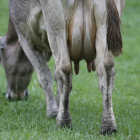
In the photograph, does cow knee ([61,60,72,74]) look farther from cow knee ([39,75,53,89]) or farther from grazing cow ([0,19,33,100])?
grazing cow ([0,19,33,100])

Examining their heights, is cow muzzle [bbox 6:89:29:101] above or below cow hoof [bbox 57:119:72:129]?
below

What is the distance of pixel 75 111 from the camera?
6637mm

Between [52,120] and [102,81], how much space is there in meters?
1.36

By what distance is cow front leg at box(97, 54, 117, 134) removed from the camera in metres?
4.61

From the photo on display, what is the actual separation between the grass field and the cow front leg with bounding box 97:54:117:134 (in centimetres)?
12

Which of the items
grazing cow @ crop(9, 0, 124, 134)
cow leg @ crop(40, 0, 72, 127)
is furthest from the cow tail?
cow leg @ crop(40, 0, 72, 127)

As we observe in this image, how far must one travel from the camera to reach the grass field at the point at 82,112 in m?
4.52

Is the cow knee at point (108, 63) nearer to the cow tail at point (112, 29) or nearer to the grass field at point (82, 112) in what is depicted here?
the cow tail at point (112, 29)

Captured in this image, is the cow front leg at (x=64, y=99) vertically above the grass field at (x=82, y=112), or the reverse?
the cow front leg at (x=64, y=99)

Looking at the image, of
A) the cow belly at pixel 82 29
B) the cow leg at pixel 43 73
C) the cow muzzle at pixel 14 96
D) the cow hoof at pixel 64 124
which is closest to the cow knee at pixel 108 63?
the cow belly at pixel 82 29

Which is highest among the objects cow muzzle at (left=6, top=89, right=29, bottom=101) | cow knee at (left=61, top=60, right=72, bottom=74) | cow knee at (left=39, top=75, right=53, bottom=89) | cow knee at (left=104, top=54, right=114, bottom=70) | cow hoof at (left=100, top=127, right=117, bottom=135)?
cow knee at (left=104, top=54, right=114, bottom=70)

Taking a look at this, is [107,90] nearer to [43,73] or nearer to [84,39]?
[84,39]

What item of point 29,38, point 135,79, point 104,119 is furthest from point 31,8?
point 135,79

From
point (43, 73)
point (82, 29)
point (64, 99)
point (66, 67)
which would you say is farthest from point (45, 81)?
point (82, 29)
